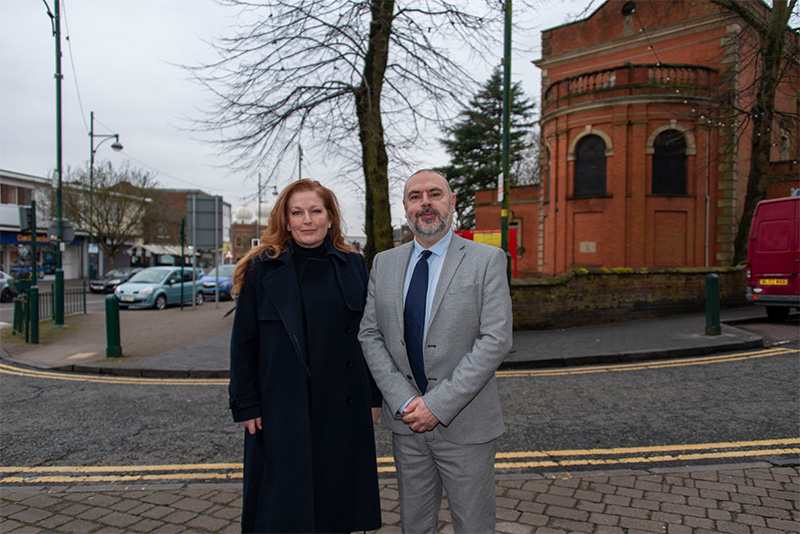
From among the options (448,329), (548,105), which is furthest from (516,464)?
(548,105)

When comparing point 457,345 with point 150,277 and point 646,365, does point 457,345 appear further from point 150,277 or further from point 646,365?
point 150,277

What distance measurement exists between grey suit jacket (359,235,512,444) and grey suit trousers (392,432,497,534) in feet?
0.20

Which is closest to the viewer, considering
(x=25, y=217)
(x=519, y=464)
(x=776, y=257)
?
(x=519, y=464)

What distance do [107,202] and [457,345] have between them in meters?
41.7

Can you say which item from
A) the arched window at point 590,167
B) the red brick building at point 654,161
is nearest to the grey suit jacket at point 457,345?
the red brick building at point 654,161

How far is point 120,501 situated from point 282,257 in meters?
2.42

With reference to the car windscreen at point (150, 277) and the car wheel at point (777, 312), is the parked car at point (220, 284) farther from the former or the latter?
the car wheel at point (777, 312)

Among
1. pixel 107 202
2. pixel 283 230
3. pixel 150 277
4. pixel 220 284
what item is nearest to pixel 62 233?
pixel 150 277

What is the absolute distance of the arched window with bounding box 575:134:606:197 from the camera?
795 inches

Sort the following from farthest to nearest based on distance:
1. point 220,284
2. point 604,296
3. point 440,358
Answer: point 220,284, point 604,296, point 440,358

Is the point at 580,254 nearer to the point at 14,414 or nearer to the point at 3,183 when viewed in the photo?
the point at 14,414

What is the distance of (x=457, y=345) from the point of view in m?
2.17

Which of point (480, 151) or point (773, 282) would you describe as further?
point (480, 151)

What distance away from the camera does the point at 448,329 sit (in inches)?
84.7
